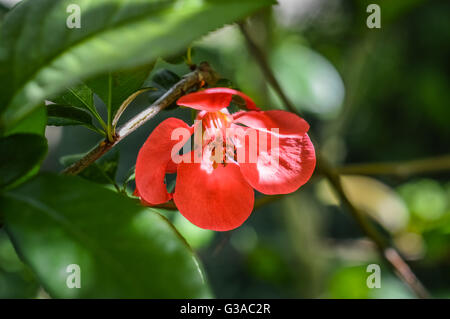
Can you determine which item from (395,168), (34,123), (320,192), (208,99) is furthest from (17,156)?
(320,192)

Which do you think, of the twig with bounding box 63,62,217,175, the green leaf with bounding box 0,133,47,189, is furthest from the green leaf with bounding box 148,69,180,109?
the green leaf with bounding box 0,133,47,189

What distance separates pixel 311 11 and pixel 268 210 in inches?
38.0

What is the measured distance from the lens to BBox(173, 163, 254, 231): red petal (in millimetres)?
401

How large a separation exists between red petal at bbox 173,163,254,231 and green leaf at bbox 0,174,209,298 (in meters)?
0.10

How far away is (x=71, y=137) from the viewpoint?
1.67 meters

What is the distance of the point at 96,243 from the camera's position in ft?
0.92

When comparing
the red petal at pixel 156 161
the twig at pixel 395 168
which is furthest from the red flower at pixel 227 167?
the twig at pixel 395 168

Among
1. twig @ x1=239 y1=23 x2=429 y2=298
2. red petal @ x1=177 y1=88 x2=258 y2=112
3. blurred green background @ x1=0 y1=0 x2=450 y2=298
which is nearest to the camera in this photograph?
red petal @ x1=177 y1=88 x2=258 y2=112

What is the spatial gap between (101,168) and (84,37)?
0.82 feet

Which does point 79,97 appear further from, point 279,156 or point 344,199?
point 344,199

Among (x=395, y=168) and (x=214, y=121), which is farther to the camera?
(x=395, y=168)

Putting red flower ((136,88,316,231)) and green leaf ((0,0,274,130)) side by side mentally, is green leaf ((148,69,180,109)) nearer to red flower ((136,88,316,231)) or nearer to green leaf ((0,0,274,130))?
red flower ((136,88,316,231))

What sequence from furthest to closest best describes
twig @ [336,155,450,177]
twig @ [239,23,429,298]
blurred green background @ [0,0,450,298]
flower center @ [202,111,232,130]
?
blurred green background @ [0,0,450,298]
twig @ [336,155,450,177]
twig @ [239,23,429,298]
flower center @ [202,111,232,130]
